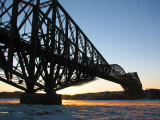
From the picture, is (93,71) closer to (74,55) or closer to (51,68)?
(74,55)

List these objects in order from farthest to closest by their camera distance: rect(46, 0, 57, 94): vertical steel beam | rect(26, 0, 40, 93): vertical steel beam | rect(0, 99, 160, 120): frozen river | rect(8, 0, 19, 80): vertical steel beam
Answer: rect(46, 0, 57, 94): vertical steel beam < rect(26, 0, 40, 93): vertical steel beam < rect(8, 0, 19, 80): vertical steel beam < rect(0, 99, 160, 120): frozen river

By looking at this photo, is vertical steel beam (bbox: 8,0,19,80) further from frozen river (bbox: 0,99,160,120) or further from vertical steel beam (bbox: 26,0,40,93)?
frozen river (bbox: 0,99,160,120)

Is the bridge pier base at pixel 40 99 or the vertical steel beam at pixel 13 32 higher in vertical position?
the vertical steel beam at pixel 13 32

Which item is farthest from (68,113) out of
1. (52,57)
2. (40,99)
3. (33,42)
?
(52,57)

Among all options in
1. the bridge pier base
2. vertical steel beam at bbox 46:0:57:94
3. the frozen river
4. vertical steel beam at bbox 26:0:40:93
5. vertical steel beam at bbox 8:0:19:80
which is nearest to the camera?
the frozen river

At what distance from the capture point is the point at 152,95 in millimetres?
64875

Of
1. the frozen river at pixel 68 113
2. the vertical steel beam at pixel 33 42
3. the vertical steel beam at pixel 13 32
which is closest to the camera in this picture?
the frozen river at pixel 68 113

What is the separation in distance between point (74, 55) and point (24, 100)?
8591mm

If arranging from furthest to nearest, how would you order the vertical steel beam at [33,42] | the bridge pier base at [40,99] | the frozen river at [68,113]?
the bridge pier base at [40,99] < the vertical steel beam at [33,42] < the frozen river at [68,113]

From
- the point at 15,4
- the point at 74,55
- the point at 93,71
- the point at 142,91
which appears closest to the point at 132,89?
the point at 142,91

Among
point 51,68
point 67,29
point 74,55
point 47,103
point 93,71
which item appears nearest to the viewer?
point 47,103

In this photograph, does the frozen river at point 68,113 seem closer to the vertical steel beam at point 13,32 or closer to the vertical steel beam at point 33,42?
the vertical steel beam at point 13,32

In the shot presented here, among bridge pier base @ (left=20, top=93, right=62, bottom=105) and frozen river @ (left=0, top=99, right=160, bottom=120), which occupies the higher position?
bridge pier base @ (left=20, top=93, right=62, bottom=105)

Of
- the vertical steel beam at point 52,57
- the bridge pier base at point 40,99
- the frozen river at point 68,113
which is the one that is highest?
the vertical steel beam at point 52,57
